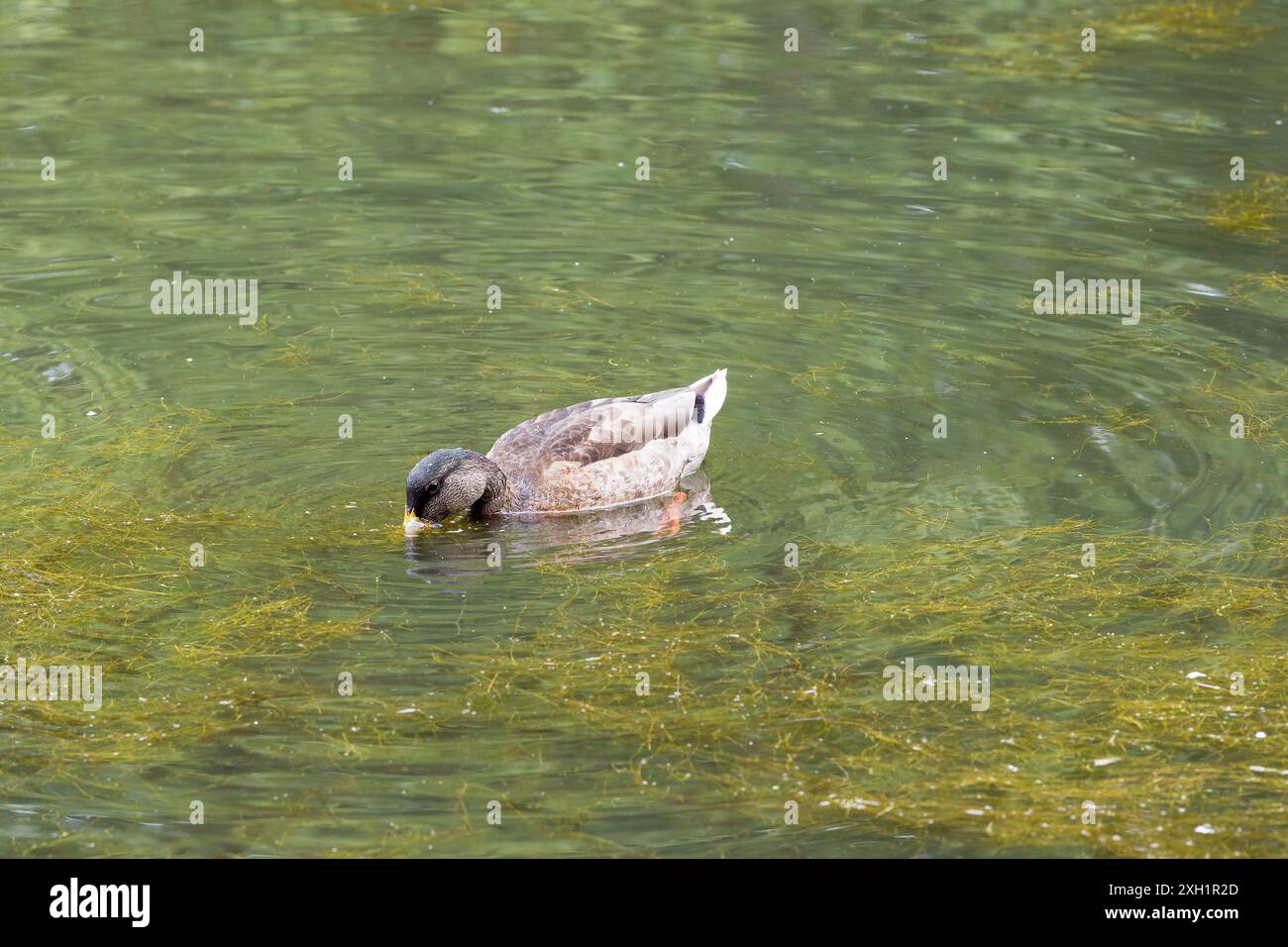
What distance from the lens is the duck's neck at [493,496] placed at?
407 inches

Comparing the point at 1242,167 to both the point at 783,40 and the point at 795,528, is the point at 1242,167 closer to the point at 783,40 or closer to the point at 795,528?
the point at 783,40

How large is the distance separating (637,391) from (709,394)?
86cm

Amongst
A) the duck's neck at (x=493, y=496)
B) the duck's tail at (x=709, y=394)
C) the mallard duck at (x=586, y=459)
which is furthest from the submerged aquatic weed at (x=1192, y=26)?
the duck's neck at (x=493, y=496)

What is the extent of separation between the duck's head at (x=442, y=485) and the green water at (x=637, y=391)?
213mm

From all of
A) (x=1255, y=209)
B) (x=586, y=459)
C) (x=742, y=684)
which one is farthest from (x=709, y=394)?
(x=1255, y=209)

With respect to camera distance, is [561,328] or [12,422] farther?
[561,328]

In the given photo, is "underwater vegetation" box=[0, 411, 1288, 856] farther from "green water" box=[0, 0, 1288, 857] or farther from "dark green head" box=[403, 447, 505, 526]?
"dark green head" box=[403, 447, 505, 526]

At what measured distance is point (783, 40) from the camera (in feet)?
66.8

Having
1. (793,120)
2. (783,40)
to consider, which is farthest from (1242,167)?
(783,40)

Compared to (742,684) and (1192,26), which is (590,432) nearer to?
(742,684)

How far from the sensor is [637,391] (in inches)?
479

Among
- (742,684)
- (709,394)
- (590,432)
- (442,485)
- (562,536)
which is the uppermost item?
(709,394)

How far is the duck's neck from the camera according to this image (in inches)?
407

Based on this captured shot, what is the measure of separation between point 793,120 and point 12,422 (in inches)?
359
